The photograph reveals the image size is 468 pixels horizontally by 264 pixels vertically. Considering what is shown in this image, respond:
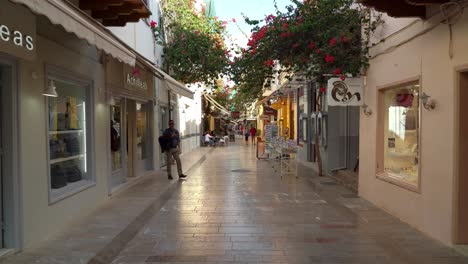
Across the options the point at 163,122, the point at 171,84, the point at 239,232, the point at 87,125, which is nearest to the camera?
the point at 239,232

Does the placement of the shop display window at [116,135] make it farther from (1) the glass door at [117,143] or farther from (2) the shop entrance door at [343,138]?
(2) the shop entrance door at [343,138]

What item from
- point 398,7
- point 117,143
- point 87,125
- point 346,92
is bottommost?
point 117,143

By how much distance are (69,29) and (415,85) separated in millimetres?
5509

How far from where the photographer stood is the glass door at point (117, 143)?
37.1 ft

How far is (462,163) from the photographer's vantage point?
622cm

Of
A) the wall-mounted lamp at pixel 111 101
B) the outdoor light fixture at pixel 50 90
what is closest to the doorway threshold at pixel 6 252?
the outdoor light fixture at pixel 50 90

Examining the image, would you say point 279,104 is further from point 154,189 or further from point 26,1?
point 26,1

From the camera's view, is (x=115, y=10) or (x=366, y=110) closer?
(x=115, y=10)

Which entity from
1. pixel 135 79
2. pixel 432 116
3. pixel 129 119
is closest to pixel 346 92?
pixel 432 116

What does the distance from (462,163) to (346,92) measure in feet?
13.6

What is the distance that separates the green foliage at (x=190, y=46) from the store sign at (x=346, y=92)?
29.0ft

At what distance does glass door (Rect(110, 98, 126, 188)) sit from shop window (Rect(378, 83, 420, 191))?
607cm

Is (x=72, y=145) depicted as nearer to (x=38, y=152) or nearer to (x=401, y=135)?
(x=38, y=152)

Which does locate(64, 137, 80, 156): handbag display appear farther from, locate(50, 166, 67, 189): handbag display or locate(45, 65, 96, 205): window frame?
locate(50, 166, 67, 189): handbag display
